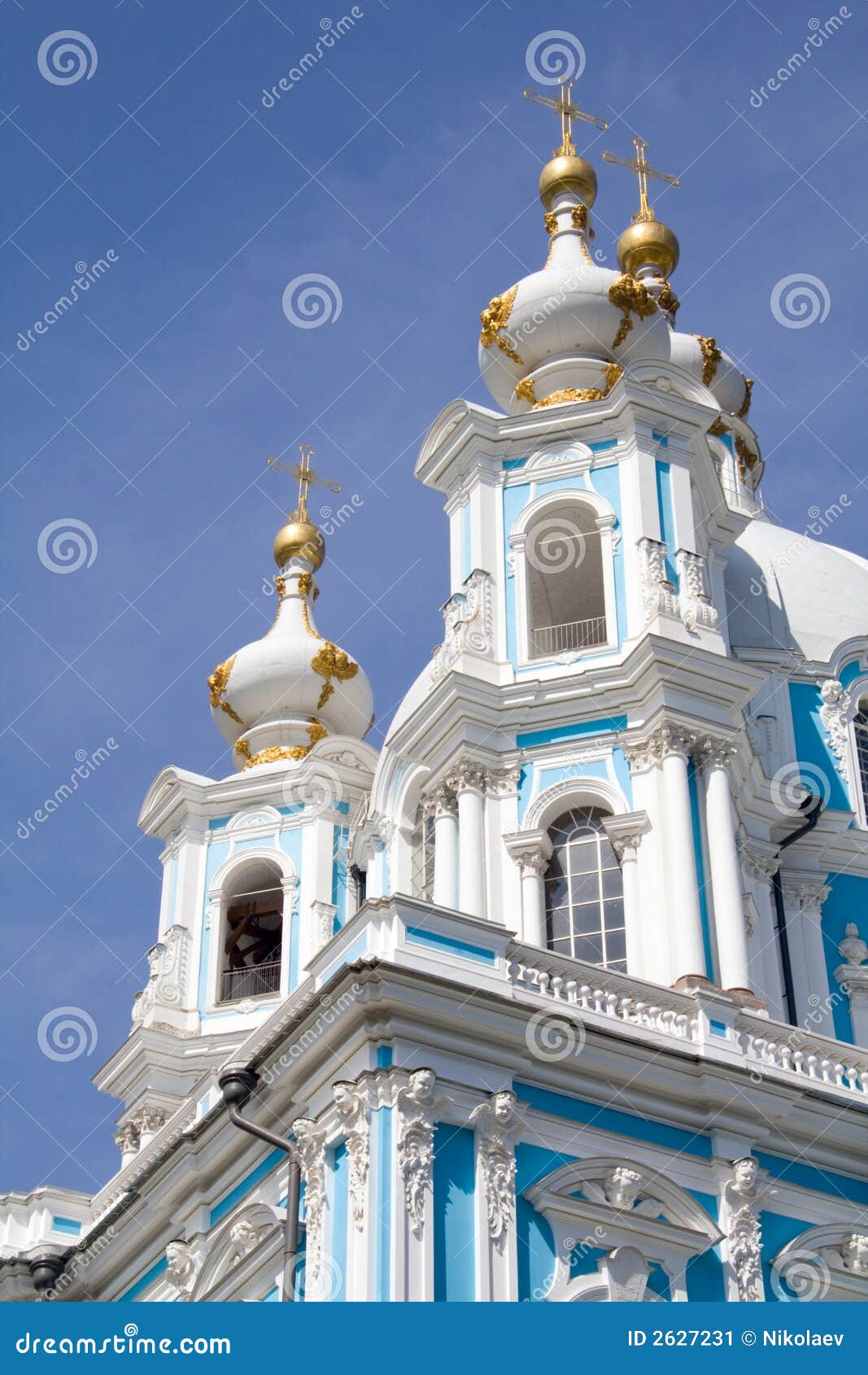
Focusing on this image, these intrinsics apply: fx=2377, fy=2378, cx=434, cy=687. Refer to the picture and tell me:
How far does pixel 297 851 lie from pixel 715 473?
8570mm

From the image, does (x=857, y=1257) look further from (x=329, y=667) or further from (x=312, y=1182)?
(x=329, y=667)

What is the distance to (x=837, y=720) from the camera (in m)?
30.0

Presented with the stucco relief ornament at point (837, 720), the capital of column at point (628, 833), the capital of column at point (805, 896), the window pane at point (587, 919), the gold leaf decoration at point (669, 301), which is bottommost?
the window pane at point (587, 919)

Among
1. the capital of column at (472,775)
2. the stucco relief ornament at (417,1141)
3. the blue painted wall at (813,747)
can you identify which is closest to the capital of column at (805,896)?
the blue painted wall at (813,747)

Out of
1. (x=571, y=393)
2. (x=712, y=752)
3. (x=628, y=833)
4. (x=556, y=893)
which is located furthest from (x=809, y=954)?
(x=571, y=393)

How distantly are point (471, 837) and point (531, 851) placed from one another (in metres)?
0.69

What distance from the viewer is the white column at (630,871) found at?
2433 cm

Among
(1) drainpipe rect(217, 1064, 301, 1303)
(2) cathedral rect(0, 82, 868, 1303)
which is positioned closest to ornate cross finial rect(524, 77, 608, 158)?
(2) cathedral rect(0, 82, 868, 1303)

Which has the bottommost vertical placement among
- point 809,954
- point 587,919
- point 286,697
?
point 587,919

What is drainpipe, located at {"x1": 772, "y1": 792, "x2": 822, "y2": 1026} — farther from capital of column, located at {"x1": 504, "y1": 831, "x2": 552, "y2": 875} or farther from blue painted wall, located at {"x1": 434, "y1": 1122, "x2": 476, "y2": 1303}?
blue painted wall, located at {"x1": 434, "y1": 1122, "x2": 476, "y2": 1303}

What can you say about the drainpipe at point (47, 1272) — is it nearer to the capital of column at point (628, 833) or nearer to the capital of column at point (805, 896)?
the capital of column at point (628, 833)

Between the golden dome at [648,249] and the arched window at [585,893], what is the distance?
1242cm

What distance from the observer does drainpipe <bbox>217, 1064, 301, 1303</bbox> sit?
19.2 metres

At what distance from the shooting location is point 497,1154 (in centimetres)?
1938
